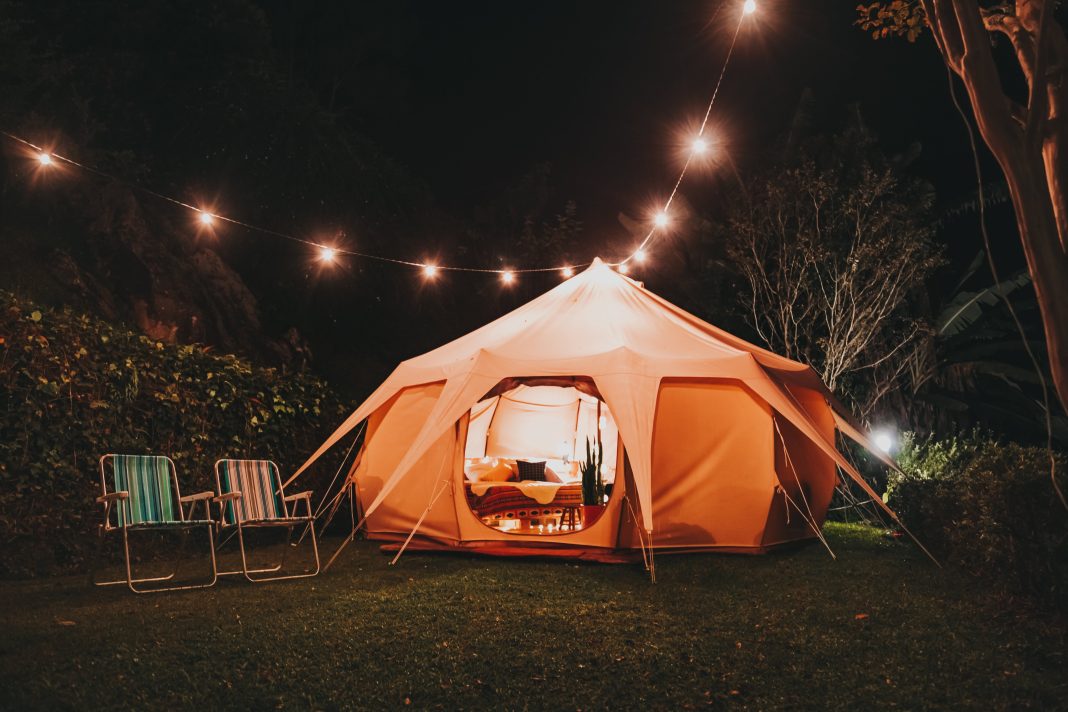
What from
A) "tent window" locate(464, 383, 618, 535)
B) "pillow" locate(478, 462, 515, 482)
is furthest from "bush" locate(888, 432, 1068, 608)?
"pillow" locate(478, 462, 515, 482)

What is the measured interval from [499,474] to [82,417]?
13.7ft

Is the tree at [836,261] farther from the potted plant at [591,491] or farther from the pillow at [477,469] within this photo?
the potted plant at [591,491]

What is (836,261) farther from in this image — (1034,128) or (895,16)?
(1034,128)

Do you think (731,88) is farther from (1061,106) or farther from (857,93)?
(1061,106)

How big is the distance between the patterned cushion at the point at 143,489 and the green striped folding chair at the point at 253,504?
32 centimetres

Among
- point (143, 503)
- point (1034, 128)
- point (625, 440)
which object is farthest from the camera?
point (625, 440)

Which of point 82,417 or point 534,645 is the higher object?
point 82,417

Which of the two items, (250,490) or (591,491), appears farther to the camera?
(591,491)

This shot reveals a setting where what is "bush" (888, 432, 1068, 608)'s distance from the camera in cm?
361

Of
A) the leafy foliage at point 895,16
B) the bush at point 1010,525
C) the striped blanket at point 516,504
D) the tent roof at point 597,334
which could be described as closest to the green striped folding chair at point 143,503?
the tent roof at point 597,334

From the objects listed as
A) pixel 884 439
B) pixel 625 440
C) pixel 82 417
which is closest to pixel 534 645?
pixel 625 440

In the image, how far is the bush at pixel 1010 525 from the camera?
142 inches

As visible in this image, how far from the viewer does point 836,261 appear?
34.1 feet

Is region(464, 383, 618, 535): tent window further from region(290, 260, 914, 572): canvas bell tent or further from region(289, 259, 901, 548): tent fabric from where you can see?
region(289, 259, 901, 548): tent fabric
